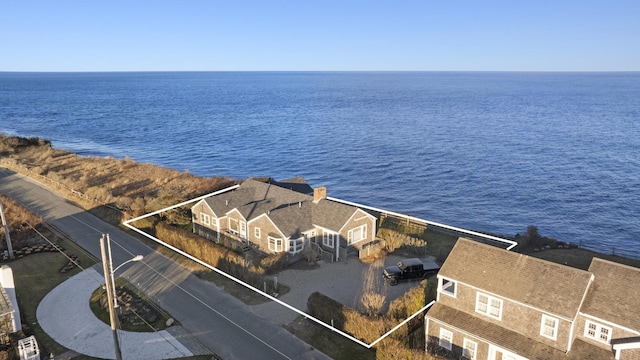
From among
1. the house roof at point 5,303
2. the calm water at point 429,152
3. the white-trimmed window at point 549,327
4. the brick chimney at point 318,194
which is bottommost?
the calm water at point 429,152

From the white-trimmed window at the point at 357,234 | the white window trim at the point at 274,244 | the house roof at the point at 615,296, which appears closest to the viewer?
the house roof at the point at 615,296

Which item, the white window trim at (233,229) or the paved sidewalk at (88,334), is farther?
the white window trim at (233,229)

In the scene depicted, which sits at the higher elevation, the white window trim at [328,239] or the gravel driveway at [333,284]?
the white window trim at [328,239]

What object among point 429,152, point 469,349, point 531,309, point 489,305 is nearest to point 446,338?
point 469,349

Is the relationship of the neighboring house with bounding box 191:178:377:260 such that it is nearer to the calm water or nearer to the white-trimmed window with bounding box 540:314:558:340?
the white-trimmed window with bounding box 540:314:558:340

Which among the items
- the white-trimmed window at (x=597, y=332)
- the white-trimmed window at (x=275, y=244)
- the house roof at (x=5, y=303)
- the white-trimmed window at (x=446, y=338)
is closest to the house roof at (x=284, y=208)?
the white-trimmed window at (x=275, y=244)

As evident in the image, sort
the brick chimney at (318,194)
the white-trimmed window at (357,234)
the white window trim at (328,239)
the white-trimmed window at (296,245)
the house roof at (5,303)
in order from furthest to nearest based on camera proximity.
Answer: the brick chimney at (318,194) → the white-trimmed window at (357,234) → the white window trim at (328,239) → the white-trimmed window at (296,245) → the house roof at (5,303)

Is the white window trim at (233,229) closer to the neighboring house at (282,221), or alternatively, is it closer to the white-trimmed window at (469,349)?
the neighboring house at (282,221)

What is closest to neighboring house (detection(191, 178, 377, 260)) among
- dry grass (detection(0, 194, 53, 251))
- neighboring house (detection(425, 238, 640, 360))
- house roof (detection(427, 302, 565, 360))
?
dry grass (detection(0, 194, 53, 251))

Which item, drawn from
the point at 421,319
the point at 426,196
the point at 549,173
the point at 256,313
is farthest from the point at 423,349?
the point at 549,173
